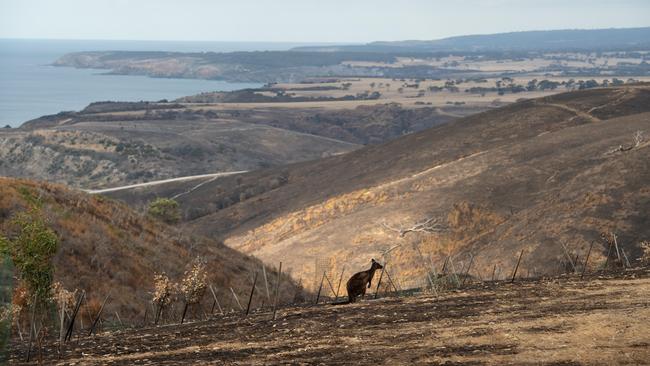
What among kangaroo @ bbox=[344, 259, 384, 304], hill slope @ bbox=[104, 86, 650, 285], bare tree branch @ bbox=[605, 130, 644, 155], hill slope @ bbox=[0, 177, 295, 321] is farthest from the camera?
bare tree branch @ bbox=[605, 130, 644, 155]

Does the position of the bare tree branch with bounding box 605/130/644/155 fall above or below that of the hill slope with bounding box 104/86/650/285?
above

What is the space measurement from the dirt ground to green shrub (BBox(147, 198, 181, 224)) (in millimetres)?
38352

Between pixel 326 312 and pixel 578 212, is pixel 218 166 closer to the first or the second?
pixel 578 212

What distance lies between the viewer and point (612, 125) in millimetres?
50531

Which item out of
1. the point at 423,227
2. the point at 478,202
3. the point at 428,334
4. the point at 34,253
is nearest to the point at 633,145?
the point at 478,202

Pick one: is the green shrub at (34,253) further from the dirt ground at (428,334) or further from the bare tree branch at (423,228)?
the bare tree branch at (423,228)

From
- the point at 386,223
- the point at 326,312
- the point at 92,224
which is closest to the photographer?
the point at 326,312

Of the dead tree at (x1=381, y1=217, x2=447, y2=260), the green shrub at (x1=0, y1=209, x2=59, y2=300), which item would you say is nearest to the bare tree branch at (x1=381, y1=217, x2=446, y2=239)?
the dead tree at (x1=381, y1=217, x2=447, y2=260)

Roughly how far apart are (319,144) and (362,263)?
105 meters

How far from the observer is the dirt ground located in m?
11.9

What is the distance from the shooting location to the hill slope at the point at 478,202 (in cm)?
3412

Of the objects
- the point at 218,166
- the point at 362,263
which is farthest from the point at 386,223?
the point at 218,166

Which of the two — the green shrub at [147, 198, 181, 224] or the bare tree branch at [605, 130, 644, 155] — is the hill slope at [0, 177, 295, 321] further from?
the bare tree branch at [605, 130, 644, 155]

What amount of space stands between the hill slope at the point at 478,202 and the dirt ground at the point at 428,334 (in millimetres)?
14844
